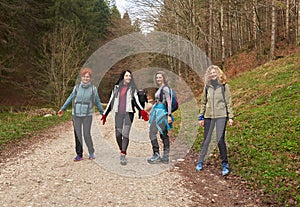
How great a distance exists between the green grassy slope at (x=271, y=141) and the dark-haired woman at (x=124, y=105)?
7.73 feet

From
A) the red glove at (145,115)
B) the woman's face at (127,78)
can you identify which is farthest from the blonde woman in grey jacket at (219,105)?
the woman's face at (127,78)

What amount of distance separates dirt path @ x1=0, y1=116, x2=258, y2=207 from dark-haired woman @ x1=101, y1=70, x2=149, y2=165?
62cm

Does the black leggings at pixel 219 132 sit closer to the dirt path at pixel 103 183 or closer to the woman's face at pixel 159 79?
the dirt path at pixel 103 183

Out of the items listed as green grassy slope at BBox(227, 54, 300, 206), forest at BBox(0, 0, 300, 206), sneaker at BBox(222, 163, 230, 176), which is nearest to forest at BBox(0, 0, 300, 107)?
forest at BBox(0, 0, 300, 206)

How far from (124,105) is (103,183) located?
5.91 ft

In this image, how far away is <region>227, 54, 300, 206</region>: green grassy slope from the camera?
482cm

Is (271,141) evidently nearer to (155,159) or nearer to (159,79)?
(155,159)

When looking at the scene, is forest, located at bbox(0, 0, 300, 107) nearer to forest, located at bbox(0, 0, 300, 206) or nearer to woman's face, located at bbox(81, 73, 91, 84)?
forest, located at bbox(0, 0, 300, 206)

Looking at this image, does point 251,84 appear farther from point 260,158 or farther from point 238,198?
point 238,198

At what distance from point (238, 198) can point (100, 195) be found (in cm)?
229

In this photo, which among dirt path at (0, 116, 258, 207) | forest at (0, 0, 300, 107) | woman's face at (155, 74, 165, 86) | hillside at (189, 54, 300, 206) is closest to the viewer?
dirt path at (0, 116, 258, 207)

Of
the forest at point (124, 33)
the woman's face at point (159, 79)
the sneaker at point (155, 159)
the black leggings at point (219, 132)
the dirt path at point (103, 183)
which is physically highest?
the forest at point (124, 33)

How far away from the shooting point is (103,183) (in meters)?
5.21

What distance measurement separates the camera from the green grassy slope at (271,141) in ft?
15.8
